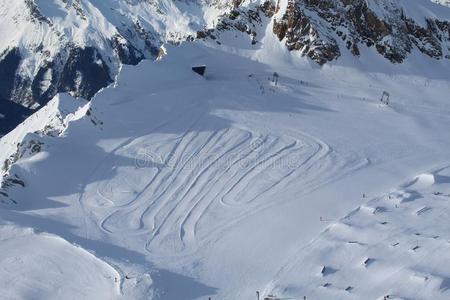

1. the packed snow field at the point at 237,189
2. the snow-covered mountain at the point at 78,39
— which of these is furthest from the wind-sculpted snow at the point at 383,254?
the snow-covered mountain at the point at 78,39

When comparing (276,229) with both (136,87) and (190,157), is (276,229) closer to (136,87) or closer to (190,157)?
(190,157)

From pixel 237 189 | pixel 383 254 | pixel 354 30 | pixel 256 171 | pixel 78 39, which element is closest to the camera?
pixel 383 254

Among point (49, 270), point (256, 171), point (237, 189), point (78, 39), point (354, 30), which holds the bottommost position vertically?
point (78, 39)

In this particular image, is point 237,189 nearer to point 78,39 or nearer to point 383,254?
point 383,254

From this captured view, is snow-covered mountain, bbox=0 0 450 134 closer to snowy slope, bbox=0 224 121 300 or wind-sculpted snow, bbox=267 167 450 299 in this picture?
snowy slope, bbox=0 224 121 300

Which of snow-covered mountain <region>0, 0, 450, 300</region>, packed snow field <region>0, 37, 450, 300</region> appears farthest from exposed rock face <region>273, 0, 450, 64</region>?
packed snow field <region>0, 37, 450, 300</region>

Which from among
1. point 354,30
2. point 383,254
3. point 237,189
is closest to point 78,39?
point 354,30

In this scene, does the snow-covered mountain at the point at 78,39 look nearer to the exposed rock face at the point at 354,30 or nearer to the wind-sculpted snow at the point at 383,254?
the exposed rock face at the point at 354,30
